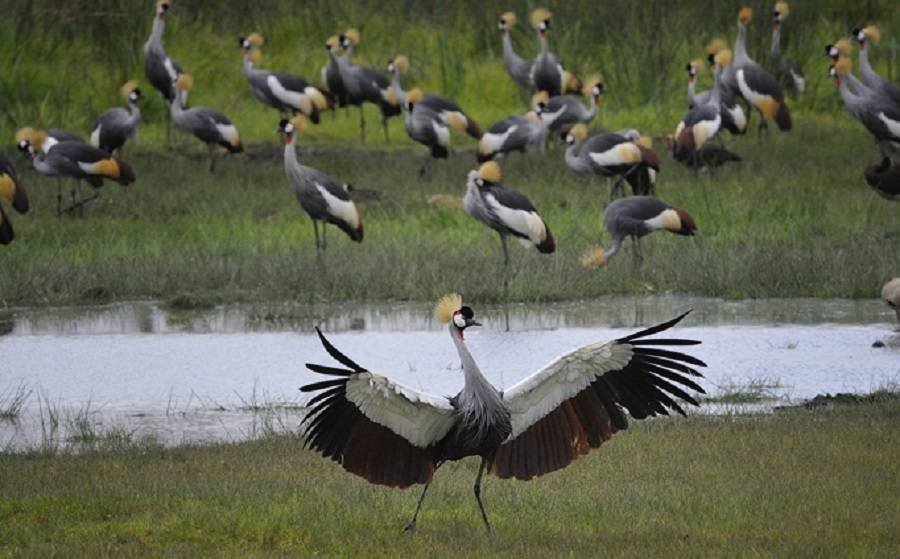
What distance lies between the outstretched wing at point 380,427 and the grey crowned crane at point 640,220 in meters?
6.93

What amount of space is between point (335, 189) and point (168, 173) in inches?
188

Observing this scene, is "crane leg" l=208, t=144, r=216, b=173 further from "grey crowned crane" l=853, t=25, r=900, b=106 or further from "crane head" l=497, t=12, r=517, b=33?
"grey crowned crane" l=853, t=25, r=900, b=106

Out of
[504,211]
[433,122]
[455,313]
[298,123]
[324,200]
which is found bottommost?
[455,313]

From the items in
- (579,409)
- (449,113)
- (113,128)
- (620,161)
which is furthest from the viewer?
(449,113)

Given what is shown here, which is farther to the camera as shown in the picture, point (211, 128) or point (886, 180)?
point (211, 128)

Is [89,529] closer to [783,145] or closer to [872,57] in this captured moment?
[783,145]

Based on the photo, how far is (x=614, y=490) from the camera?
6980mm

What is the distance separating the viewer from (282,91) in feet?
64.7

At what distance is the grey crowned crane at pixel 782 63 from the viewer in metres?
21.0

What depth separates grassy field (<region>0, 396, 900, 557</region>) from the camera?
6062mm

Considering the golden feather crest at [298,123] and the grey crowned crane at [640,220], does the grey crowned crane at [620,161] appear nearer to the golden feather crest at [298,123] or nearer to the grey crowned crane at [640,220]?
the grey crowned crane at [640,220]

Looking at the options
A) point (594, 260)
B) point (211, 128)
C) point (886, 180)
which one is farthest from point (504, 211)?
point (211, 128)

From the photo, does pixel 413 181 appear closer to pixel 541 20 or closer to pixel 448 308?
pixel 541 20

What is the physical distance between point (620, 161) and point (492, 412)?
997 cm
